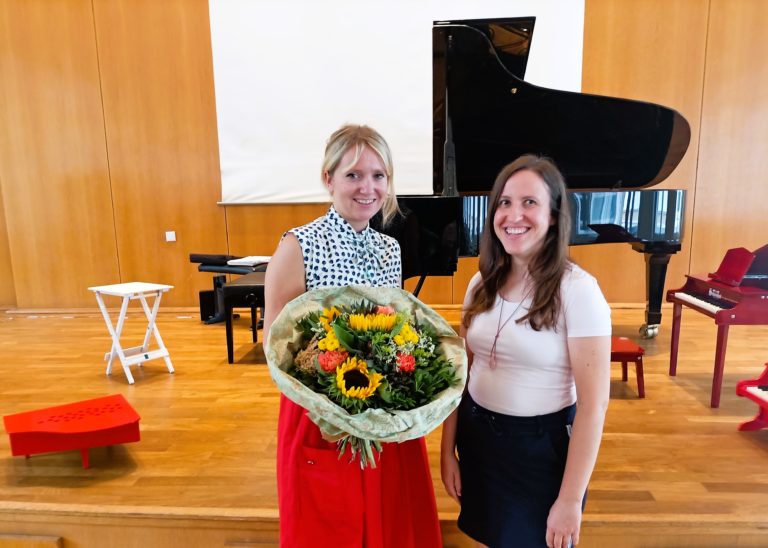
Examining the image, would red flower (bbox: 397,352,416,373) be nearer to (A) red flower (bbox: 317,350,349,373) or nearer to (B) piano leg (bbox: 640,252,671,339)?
(A) red flower (bbox: 317,350,349,373)

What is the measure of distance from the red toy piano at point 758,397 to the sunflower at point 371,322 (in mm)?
2305

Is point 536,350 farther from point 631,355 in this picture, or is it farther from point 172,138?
point 172,138

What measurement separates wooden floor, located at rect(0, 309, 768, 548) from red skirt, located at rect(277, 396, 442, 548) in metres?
0.61

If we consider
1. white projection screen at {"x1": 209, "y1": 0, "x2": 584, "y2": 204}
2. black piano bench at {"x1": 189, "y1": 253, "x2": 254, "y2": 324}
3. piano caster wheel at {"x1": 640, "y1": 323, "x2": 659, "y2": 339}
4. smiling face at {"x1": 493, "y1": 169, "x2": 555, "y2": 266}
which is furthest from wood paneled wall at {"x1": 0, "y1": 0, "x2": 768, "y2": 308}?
smiling face at {"x1": 493, "y1": 169, "x2": 555, "y2": 266}

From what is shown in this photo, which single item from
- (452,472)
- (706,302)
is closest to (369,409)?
(452,472)

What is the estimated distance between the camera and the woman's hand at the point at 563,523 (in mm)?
1135

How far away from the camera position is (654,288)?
376cm

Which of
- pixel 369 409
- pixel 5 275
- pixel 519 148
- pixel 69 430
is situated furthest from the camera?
pixel 5 275

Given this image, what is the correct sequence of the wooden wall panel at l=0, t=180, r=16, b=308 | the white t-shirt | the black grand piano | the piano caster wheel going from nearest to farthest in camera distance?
the white t-shirt
the black grand piano
the piano caster wheel
the wooden wall panel at l=0, t=180, r=16, b=308

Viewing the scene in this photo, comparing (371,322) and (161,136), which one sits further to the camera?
(161,136)

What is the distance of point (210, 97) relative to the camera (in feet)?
16.2

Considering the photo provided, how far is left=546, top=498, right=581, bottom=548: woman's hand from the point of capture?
3.72 feet

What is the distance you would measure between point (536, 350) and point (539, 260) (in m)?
0.23

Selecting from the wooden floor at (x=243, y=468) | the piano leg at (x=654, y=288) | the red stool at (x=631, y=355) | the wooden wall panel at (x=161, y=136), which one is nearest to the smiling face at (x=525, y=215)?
the wooden floor at (x=243, y=468)
